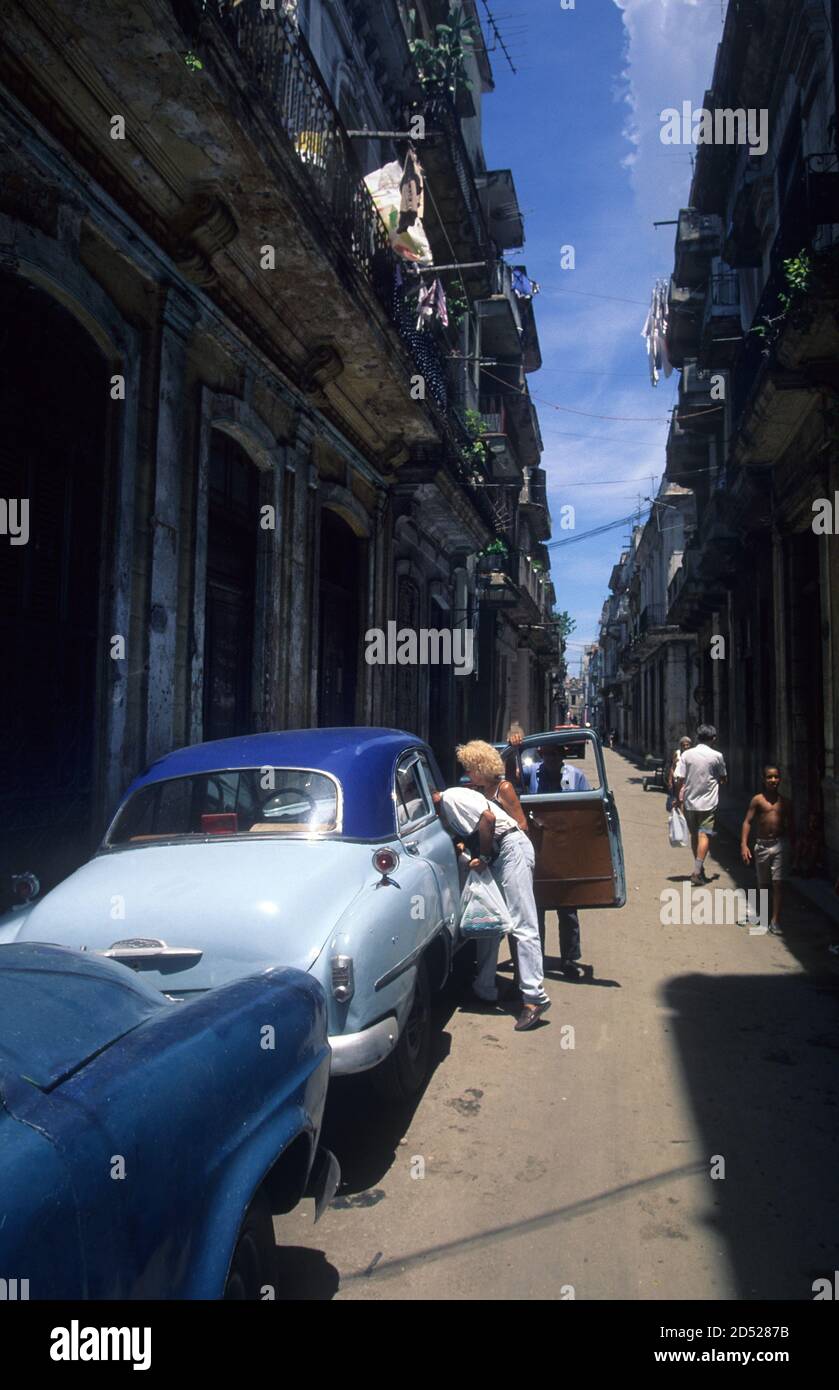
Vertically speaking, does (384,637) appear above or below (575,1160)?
above

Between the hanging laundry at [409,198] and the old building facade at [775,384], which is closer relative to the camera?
the old building facade at [775,384]

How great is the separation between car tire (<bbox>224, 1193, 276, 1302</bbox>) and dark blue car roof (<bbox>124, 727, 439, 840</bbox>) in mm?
2111

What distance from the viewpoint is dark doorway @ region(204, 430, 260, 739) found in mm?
8430

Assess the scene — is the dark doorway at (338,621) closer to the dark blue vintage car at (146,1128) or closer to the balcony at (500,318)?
the dark blue vintage car at (146,1128)

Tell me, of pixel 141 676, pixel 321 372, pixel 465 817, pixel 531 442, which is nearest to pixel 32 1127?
pixel 465 817

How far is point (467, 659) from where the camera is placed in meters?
19.5

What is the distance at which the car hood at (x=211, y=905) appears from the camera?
135 inches

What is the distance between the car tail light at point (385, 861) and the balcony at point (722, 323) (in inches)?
599

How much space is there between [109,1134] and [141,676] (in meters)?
5.44

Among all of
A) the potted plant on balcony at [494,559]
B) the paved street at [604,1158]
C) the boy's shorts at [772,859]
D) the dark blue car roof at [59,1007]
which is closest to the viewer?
the dark blue car roof at [59,1007]

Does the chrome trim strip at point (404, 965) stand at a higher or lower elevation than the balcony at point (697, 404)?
lower

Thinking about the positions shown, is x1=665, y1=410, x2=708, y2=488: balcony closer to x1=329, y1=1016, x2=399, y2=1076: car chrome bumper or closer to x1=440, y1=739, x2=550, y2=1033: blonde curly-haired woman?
x1=440, y1=739, x2=550, y2=1033: blonde curly-haired woman

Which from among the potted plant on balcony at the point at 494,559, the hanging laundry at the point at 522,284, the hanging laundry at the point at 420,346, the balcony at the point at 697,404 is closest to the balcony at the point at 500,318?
the hanging laundry at the point at 522,284
